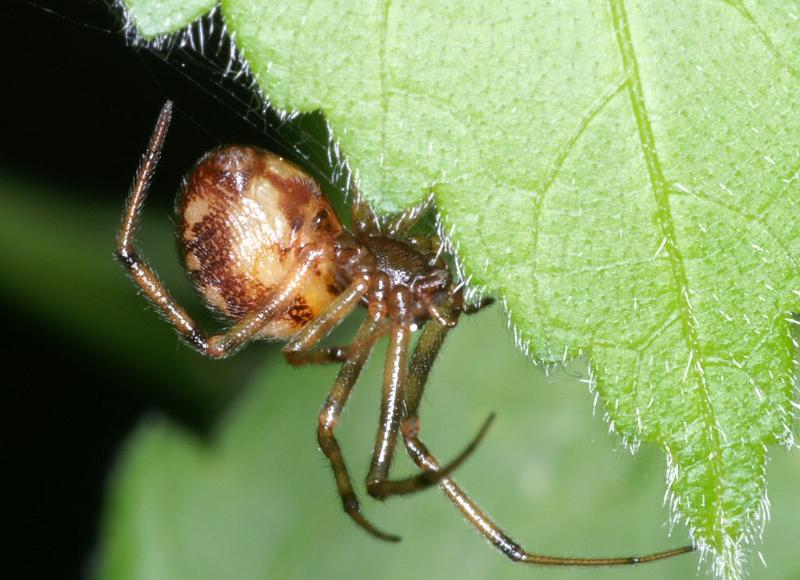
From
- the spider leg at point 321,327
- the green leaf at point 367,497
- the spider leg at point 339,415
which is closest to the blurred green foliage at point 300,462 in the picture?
the green leaf at point 367,497

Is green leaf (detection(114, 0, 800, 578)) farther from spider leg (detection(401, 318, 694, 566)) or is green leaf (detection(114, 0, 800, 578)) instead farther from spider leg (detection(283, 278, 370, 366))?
spider leg (detection(283, 278, 370, 366))

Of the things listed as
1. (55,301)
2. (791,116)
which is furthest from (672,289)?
(55,301)

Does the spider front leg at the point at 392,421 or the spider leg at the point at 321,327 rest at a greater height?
the spider leg at the point at 321,327

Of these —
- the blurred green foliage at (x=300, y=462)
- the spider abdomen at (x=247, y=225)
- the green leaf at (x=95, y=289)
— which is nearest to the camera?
the spider abdomen at (x=247, y=225)

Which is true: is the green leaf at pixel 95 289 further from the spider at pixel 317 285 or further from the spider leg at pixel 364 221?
the spider leg at pixel 364 221

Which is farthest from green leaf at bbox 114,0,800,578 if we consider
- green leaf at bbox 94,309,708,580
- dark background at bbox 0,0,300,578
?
green leaf at bbox 94,309,708,580

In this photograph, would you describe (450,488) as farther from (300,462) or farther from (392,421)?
(300,462)

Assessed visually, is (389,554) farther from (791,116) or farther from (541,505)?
(791,116)
